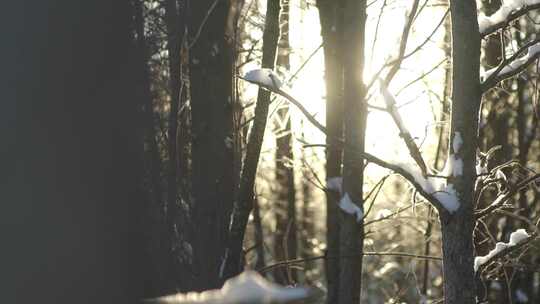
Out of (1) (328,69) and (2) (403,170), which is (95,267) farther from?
(1) (328,69)

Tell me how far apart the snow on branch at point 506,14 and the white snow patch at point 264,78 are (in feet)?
3.99

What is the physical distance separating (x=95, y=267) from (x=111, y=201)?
441 mm

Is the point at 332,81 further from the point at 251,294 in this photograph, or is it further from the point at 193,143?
the point at 251,294

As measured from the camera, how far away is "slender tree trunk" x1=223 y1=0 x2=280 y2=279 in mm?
5371

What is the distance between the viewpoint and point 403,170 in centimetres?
435

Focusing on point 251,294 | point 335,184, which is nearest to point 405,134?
point 335,184

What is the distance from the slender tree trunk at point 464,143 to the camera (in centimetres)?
441

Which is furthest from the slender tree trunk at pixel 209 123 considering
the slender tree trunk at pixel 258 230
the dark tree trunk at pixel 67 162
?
the slender tree trunk at pixel 258 230

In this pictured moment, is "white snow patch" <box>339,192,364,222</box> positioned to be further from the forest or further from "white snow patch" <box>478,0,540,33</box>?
"white snow patch" <box>478,0,540,33</box>

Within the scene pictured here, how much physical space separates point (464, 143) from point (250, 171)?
159 cm

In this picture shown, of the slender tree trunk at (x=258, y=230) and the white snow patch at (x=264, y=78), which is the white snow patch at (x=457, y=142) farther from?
the slender tree trunk at (x=258, y=230)

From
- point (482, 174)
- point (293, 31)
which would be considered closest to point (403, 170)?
point (482, 174)

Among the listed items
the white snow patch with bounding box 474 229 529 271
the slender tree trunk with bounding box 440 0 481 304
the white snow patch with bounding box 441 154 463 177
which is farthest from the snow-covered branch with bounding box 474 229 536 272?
the white snow patch with bounding box 441 154 463 177

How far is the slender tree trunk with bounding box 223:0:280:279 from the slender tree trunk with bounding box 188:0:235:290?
18 centimetres
